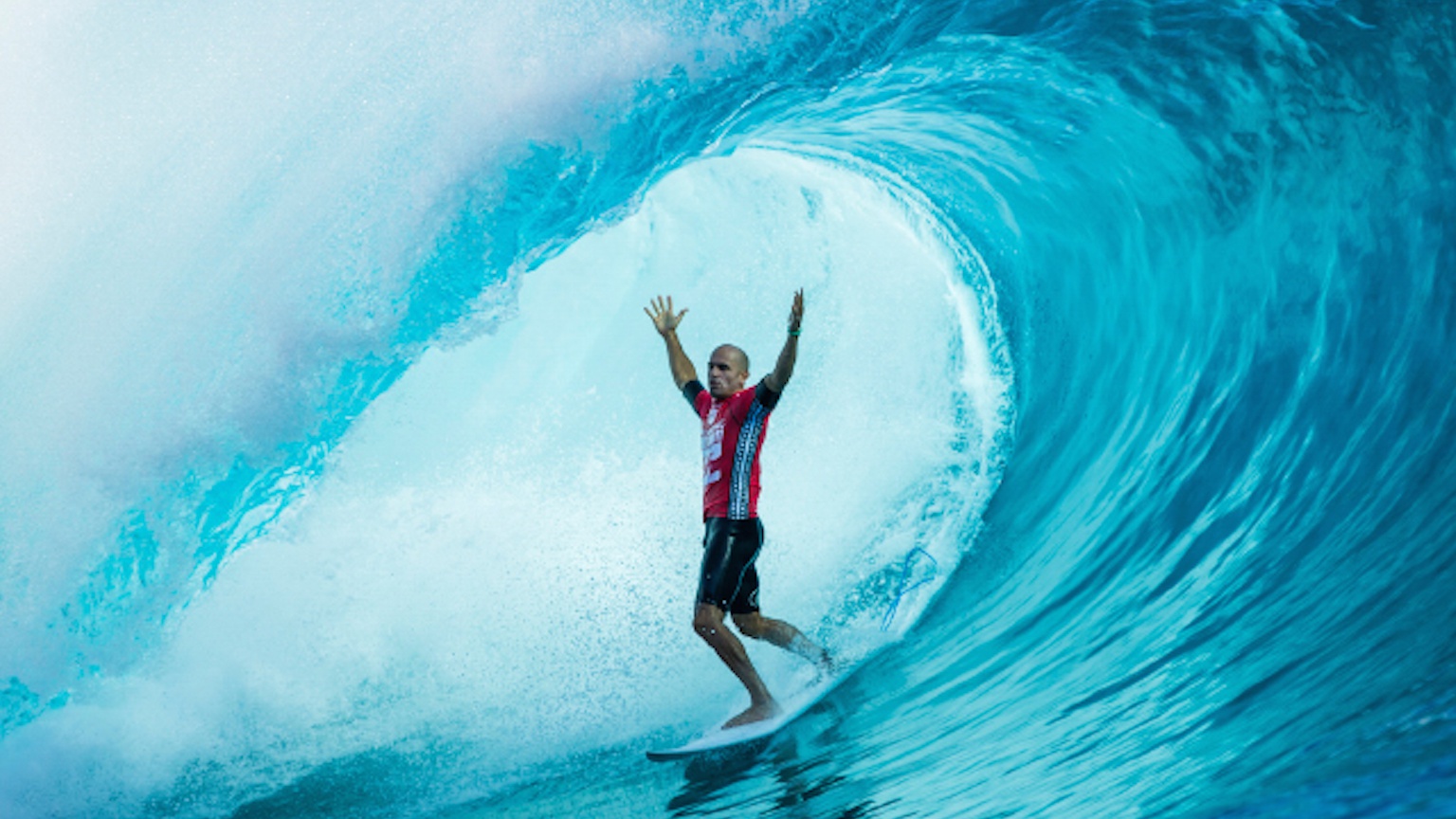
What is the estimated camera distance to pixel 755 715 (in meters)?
3.91

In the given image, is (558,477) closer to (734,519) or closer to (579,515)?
(579,515)

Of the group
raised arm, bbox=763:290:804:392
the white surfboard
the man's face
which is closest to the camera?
raised arm, bbox=763:290:804:392

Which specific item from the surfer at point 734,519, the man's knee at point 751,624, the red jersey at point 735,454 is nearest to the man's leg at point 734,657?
the surfer at point 734,519

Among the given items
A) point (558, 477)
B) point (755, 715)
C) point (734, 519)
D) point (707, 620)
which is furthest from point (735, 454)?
point (558, 477)

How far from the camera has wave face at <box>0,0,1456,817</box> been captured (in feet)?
13.6

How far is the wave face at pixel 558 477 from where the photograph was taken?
415 cm

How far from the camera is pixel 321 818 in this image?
403 cm

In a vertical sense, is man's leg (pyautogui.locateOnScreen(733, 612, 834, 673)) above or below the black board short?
below

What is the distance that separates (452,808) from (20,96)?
3.60 metres

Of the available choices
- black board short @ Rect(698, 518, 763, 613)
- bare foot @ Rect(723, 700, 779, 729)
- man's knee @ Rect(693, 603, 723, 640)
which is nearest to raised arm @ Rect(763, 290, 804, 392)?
black board short @ Rect(698, 518, 763, 613)

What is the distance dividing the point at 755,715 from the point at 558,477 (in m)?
2.37

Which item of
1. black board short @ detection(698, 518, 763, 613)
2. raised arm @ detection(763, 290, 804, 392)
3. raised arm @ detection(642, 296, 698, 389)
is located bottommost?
black board short @ detection(698, 518, 763, 613)

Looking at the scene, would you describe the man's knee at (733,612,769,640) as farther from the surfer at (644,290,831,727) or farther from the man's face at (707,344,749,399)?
the man's face at (707,344,749,399)

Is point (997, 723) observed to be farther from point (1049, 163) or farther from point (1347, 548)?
point (1049, 163)
